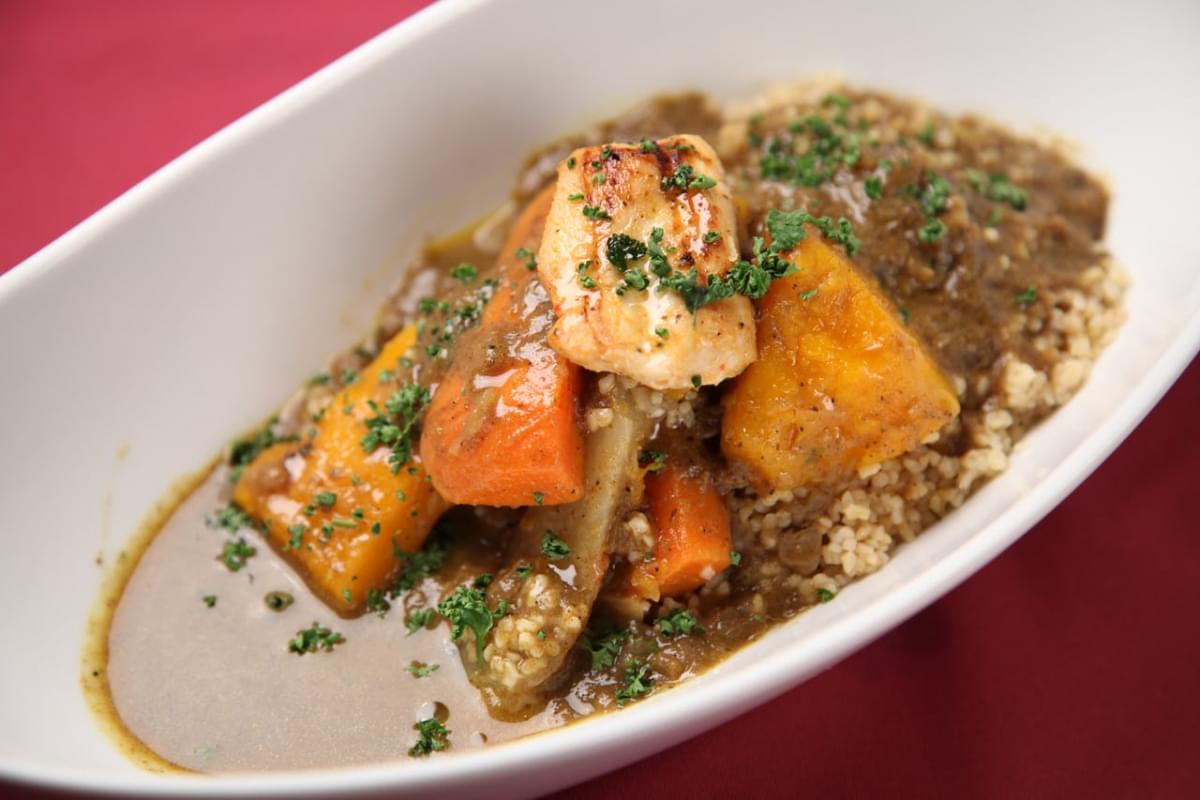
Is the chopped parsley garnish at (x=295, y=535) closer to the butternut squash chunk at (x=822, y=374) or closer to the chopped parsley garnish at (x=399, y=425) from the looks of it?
the chopped parsley garnish at (x=399, y=425)

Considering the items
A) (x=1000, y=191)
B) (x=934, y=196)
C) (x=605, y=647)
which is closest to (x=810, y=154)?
(x=934, y=196)

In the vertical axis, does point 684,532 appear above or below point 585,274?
below

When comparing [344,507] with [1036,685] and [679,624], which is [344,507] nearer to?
[679,624]

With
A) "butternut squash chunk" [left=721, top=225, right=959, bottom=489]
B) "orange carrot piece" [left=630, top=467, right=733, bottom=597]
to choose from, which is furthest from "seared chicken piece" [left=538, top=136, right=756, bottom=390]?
"orange carrot piece" [left=630, top=467, right=733, bottom=597]

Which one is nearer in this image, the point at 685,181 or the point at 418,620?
the point at 685,181

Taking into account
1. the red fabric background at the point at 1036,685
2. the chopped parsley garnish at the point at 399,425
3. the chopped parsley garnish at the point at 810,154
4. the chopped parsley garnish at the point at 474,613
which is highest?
the chopped parsley garnish at the point at 399,425

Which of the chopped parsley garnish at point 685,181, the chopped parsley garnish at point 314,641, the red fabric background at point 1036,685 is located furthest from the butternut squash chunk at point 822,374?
the chopped parsley garnish at point 314,641
